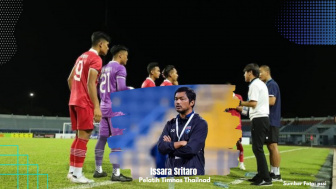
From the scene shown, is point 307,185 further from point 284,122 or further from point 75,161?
point 284,122

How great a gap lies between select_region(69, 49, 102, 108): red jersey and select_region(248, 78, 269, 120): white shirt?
2.13 meters

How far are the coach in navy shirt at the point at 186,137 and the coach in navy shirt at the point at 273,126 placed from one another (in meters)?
3.69

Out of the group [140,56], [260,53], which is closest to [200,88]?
[260,53]

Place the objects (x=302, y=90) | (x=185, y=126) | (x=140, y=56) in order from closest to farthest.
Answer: (x=185, y=126)
(x=140, y=56)
(x=302, y=90)

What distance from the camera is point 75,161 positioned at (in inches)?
149

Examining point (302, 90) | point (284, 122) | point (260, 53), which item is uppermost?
point (260, 53)

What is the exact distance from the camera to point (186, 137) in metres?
1.74

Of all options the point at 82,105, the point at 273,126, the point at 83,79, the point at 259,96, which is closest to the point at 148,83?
the point at 83,79

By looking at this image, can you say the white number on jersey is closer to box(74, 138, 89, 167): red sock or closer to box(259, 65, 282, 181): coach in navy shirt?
box(74, 138, 89, 167): red sock

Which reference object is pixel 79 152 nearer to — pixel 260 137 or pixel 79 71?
pixel 79 71

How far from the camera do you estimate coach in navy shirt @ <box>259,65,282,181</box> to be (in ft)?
17.0

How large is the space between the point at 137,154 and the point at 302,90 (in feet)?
209

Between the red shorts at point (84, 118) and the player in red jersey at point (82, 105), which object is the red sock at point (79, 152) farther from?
the red shorts at point (84, 118)

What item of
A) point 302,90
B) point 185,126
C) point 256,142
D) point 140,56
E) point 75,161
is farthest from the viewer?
point 302,90
